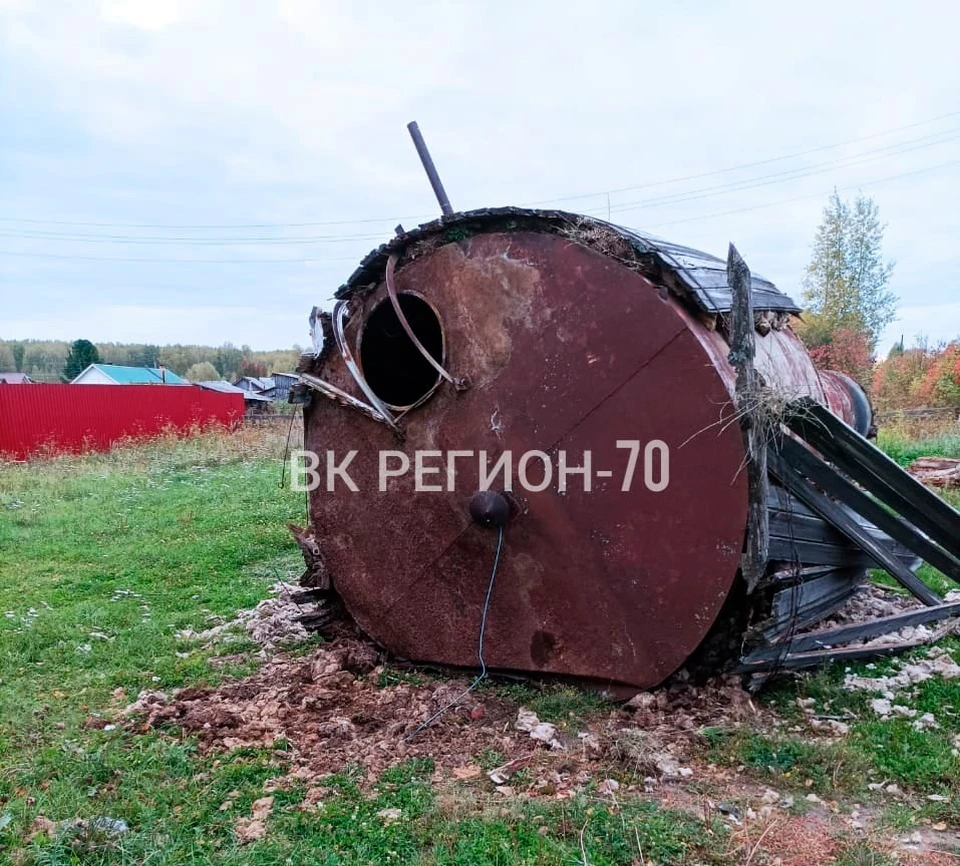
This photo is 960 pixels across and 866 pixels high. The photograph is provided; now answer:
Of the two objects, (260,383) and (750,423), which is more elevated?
(260,383)

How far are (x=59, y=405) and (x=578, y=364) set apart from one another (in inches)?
717

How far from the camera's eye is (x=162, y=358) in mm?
68562

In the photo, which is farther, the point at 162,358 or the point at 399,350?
the point at 162,358

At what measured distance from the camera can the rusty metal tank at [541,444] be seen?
3.33 metres

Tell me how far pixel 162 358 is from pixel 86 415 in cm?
5323

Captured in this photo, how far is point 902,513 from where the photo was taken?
138 inches

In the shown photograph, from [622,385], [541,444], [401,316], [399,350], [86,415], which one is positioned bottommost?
[86,415]

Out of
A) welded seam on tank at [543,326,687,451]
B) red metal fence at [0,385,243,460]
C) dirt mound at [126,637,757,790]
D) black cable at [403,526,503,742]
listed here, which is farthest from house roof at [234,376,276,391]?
welded seam on tank at [543,326,687,451]

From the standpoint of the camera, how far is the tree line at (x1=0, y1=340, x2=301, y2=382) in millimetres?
61844

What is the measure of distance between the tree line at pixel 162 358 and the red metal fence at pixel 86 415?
38679 millimetres

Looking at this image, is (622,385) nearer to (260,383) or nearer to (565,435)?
(565,435)

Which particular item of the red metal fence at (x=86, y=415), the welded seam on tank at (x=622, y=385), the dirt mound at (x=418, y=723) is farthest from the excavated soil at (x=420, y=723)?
the red metal fence at (x=86, y=415)

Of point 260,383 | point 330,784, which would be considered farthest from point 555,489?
point 260,383

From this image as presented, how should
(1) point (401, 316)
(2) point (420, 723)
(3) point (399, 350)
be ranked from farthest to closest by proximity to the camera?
(3) point (399, 350)
(1) point (401, 316)
(2) point (420, 723)
